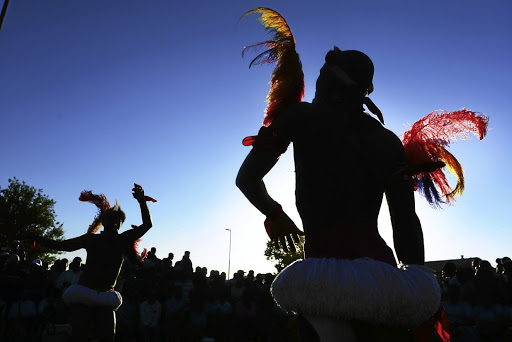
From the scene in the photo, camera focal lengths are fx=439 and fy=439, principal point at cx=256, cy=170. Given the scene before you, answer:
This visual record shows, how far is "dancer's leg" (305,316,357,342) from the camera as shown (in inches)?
57.7

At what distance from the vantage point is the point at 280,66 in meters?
2.16

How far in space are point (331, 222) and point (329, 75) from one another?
0.67 metres

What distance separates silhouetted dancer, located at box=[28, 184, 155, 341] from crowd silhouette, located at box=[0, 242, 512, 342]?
9.92 feet

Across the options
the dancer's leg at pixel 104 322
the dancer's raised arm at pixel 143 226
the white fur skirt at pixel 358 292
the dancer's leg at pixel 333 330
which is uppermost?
the dancer's raised arm at pixel 143 226

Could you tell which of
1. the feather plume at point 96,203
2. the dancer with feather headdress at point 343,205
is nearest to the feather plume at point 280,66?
the dancer with feather headdress at point 343,205

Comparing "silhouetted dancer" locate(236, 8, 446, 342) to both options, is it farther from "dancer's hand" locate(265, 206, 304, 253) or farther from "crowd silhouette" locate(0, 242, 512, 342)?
"crowd silhouette" locate(0, 242, 512, 342)

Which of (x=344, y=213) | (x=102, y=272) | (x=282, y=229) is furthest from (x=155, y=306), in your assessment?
(x=344, y=213)

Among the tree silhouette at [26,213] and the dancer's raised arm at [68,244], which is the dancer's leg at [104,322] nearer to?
the dancer's raised arm at [68,244]

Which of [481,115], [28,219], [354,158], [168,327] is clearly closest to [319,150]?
[354,158]

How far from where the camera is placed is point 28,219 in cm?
3516

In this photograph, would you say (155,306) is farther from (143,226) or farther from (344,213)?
(344,213)

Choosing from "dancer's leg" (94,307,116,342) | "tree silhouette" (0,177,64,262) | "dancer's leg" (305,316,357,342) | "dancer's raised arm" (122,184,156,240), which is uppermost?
"tree silhouette" (0,177,64,262)

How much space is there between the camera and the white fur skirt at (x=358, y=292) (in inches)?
56.6

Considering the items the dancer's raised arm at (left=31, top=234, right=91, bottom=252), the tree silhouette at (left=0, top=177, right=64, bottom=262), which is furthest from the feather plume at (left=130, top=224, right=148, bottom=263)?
the tree silhouette at (left=0, top=177, right=64, bottom=262)
